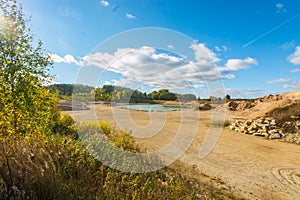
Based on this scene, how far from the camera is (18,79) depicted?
4.04 m

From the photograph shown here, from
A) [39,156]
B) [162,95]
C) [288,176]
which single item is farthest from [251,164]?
[162,95]

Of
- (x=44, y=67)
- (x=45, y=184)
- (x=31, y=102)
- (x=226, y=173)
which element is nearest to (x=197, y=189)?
(x=226, y=173)

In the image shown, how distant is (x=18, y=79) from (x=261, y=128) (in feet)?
42.1

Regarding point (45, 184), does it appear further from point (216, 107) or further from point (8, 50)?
point (216, 107)

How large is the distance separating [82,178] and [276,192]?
14.7ft

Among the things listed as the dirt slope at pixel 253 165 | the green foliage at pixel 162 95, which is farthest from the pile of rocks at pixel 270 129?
the green foliage at pixel 162 95

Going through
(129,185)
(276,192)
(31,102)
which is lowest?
(276,192)

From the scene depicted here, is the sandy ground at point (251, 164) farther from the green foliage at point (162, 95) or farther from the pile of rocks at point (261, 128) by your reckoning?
the green foliage at point (162, 95)

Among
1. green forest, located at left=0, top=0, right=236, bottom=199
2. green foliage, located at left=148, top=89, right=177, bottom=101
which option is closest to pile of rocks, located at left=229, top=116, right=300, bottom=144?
green foliage, located at left=148, top=89, right=177, bottom=101

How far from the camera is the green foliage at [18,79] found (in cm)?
391

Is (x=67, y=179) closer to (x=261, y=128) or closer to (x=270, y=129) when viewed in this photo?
(x=261, y=128)

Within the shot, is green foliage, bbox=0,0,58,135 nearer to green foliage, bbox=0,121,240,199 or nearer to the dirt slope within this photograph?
green foliage, bbox=0,121,240,199

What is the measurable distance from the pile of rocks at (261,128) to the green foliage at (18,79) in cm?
1164

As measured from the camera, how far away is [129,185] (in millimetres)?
3781
